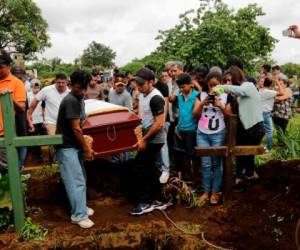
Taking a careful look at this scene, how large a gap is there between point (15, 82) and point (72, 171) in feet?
4.42

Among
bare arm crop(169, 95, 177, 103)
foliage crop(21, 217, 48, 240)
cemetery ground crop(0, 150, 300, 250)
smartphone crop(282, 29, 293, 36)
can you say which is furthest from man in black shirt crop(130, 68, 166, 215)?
smartphone crop(282, 29, 293, 36)

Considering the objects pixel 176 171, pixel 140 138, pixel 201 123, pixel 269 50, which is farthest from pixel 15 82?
pixel 269 50

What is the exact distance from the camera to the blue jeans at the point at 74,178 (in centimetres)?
464

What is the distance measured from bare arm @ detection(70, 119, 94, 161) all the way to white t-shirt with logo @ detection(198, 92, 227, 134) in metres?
1.55

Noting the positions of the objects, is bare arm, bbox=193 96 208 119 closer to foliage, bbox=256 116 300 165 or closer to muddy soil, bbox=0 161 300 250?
muddy soil, bbox=0 161 300 250

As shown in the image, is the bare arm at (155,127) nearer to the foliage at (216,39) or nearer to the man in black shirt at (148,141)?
the man in black shirt at (148,141)

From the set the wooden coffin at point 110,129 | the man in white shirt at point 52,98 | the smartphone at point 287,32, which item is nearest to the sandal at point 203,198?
the wooden coffin at point 110,129

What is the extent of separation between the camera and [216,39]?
1205 centimetres

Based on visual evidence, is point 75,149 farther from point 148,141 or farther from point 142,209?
point 142,209

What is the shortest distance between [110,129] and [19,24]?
37.3m

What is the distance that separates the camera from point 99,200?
552 cm

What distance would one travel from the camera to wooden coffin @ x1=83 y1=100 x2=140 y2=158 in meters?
4.61

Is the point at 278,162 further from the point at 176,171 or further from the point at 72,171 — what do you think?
the point at 72,171

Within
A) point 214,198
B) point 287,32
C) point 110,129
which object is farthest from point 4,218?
point 287,32
